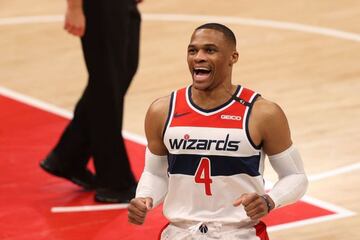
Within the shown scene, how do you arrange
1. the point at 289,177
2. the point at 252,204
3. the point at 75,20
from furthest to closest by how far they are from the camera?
the point at 75,20, the point at 289,177, the point at 252,204

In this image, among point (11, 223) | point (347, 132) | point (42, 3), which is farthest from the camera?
point (42, 3)

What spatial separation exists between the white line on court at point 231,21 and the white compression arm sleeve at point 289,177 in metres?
6.43

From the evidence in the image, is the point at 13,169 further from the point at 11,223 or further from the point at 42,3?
the point at 42,3

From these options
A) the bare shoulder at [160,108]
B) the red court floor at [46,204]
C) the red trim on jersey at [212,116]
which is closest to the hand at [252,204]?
the red trim on jersey at [212,116]

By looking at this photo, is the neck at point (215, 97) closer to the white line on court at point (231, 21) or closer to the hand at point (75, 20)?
the hand at point (75, 20)

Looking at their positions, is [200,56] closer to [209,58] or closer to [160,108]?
[209,58]

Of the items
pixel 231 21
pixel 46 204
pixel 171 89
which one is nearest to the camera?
pixel 46 204

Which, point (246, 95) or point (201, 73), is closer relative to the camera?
point (201, 73)

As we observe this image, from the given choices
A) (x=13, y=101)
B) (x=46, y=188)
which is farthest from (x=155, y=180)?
(x=13, y=101)

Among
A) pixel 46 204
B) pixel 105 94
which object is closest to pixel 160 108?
pixel 105 94

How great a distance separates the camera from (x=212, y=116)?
17.6 ft

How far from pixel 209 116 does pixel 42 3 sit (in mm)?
8607

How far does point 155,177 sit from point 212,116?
0.42 meters

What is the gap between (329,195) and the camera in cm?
788
